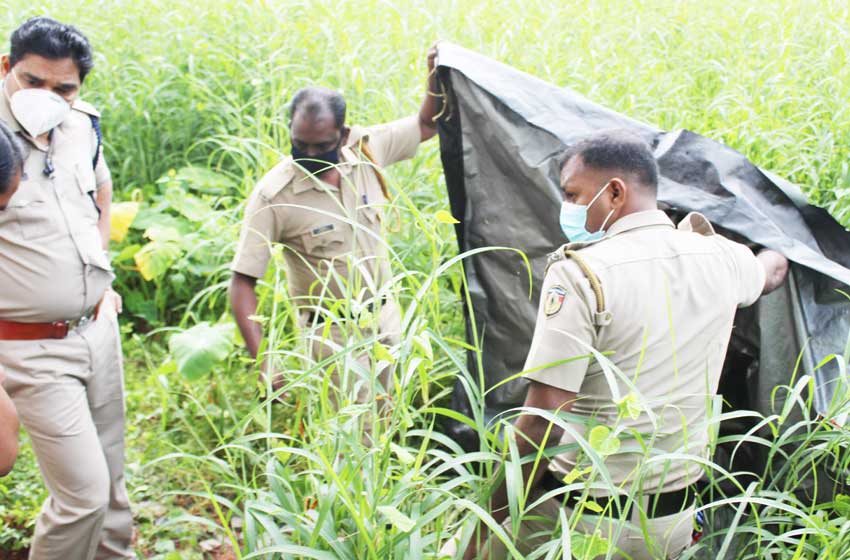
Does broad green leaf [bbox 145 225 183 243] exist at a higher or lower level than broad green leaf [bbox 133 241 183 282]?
higher

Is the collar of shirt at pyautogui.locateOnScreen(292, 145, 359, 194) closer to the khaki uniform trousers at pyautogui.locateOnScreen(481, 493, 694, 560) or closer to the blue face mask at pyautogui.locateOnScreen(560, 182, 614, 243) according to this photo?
the blue face mask at pyautogui.locateOnScreen(560, 182, 614, 243)

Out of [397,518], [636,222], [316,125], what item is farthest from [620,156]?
[316,125]

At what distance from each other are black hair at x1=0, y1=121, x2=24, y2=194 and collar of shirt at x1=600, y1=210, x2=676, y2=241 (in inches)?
59.8

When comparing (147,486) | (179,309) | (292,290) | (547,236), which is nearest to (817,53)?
(547,236)

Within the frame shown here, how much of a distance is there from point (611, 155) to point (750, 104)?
2.61 m

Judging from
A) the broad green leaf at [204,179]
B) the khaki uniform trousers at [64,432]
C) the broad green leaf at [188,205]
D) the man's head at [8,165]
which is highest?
the man's head at [8,165]

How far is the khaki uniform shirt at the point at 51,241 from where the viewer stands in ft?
8.62

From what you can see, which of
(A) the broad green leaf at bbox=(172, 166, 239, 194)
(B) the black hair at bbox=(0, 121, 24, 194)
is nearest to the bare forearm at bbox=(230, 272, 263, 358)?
(B) the black hair at bbox=(0, 121, 24, 194)

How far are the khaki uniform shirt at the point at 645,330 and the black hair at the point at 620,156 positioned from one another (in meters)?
0.11

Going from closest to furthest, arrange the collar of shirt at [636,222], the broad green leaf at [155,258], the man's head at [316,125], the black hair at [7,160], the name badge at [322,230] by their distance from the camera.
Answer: the collar of shirt at [636,222]
the black hair at [7,160]
the man's head at [316,125]
the name badge at [322,230]
the broad green leaf at [155,258]

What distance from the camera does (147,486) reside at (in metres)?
3.44

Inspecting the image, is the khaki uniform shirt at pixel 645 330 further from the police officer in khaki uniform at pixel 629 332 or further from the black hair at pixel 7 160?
the black hair at pixel 7 160

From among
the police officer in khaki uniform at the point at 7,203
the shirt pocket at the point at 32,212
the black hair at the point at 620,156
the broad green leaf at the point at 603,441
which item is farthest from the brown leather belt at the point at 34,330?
the broad green leaf at the point at 603,441

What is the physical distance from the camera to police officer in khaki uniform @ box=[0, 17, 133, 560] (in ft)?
8.67
